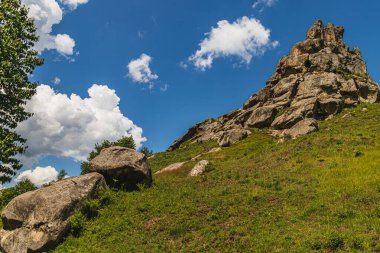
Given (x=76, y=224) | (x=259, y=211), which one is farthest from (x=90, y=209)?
(x=259, y=211)

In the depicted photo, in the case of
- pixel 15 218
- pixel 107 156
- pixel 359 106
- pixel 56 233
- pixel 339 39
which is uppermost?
pixel 339 39

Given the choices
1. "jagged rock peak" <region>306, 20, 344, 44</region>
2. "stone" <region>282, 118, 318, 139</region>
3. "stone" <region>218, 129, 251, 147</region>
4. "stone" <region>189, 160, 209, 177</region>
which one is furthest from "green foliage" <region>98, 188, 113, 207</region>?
"jagged rock peak" <region>306, 20, 344, 44</region>

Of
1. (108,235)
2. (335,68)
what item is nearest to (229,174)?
(108,235)

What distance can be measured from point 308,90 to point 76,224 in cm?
8057

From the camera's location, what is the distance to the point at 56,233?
26.7m

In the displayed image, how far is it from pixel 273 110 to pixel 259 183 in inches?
2320

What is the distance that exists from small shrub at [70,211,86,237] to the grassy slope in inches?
22.9

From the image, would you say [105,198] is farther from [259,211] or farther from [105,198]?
[259,211]

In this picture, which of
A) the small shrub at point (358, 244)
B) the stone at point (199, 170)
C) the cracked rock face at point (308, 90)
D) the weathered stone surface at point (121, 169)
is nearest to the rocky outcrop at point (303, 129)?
the cracked rock face at point (308, 90)

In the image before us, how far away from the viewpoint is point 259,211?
1012 inches

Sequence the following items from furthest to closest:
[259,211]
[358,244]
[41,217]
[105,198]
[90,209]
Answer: [105,198]
[90,209]
[41,217]
[259,211]
[358,244]

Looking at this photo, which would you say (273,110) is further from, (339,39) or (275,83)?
(339,39)

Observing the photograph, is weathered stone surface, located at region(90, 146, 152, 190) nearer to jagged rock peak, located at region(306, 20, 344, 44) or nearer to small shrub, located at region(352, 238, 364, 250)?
small shrub, located at region(352, 238, 364, 250)

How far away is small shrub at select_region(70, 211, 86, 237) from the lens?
27609 mm
